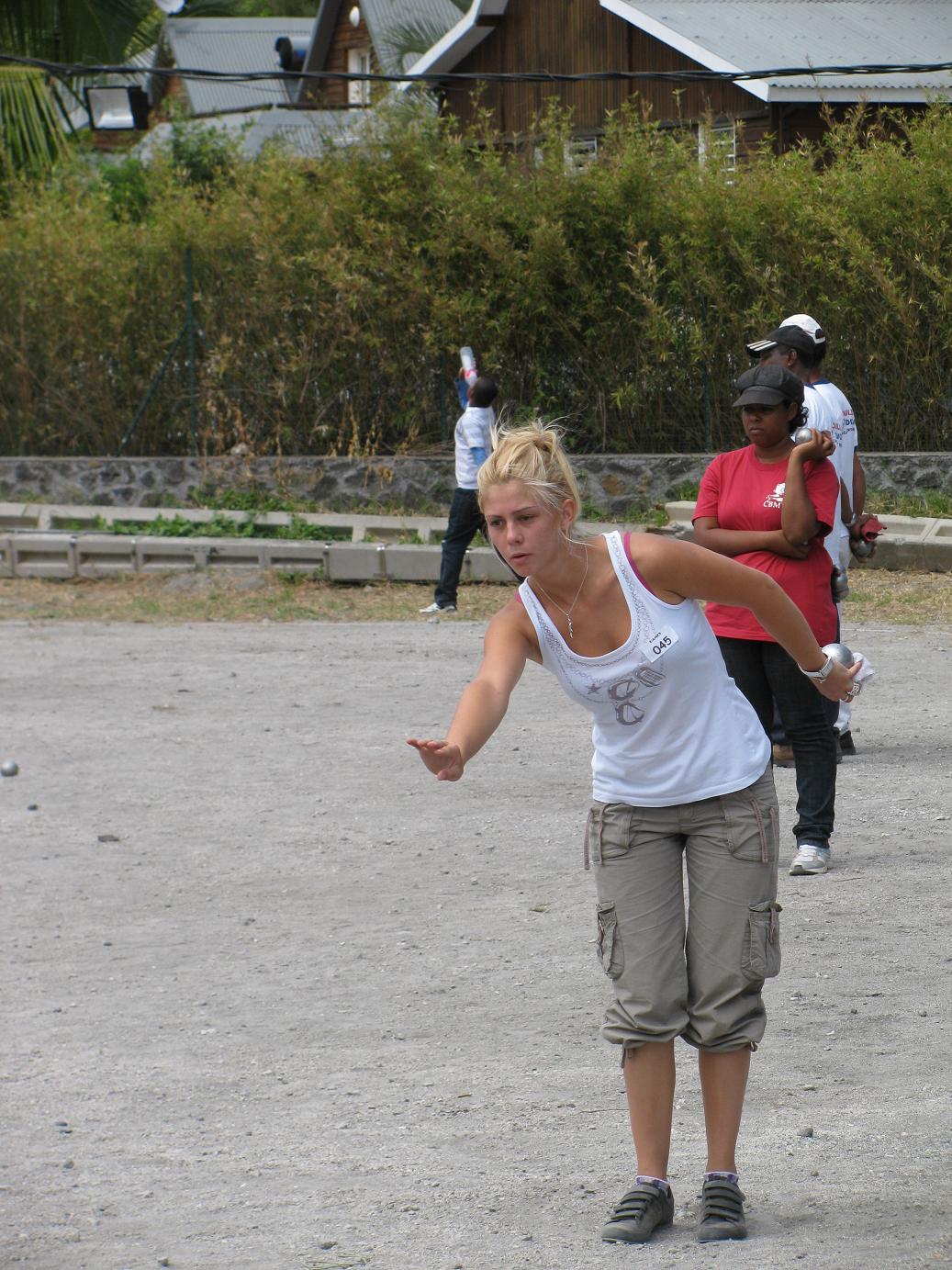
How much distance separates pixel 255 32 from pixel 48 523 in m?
34.2

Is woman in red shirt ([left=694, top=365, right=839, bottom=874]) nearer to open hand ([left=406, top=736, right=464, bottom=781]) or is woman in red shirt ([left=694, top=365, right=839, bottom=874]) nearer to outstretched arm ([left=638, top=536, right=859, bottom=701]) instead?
outstretched arm ([left=638, top=536, right=859, bottom=701])

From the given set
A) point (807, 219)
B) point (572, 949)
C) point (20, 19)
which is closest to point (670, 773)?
point (572, 949)

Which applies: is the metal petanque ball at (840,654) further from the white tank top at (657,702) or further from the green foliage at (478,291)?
the green foliage at (478,291)

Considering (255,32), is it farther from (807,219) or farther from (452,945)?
(452,945)

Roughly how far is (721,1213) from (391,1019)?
1.57 metres

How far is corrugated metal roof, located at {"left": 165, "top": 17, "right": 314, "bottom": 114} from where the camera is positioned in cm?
4275

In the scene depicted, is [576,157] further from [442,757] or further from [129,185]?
[129,185]

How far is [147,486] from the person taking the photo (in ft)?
54.1

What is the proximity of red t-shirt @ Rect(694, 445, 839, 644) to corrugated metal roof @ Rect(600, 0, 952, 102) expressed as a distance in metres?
13.7

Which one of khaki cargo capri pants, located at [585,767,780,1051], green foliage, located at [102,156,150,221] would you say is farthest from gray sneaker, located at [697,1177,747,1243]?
green foliage, located at [102,156,150,221]

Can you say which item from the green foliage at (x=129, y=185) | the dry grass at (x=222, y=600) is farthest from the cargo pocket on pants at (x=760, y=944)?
the green foliage at (x=129, y=185)

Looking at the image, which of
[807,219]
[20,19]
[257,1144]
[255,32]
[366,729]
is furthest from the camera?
[255,32]

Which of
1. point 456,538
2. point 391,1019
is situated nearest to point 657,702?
point 391,1019

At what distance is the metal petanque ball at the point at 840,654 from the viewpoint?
380cm
